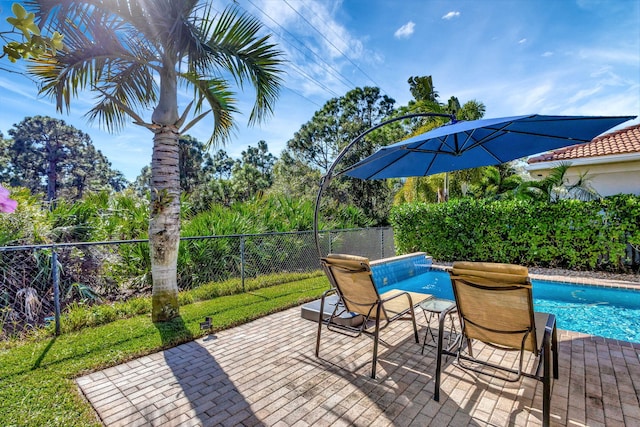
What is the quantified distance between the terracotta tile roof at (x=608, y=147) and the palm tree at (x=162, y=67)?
9360 millimetres

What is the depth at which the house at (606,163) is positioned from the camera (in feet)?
29.3

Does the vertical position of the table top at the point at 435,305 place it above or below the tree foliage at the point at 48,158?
below

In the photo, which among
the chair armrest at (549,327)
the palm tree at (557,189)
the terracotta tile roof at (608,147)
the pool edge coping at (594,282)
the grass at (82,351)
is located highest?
the terracotta tile roof at (608,147)

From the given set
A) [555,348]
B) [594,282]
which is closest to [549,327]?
[555,348]

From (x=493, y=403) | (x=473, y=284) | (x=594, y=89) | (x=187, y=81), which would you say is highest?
(x=594, y=89)

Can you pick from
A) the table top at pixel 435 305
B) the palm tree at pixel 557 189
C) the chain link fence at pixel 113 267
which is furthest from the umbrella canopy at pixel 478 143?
the palm tree at pixel 557 189

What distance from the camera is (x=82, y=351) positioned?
146 inches

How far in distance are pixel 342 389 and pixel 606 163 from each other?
1083 centimetres

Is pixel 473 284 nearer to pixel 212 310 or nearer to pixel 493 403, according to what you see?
pixel 493 403

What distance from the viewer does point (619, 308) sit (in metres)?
6.18

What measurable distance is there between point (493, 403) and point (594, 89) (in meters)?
11.6

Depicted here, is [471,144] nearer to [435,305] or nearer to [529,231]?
[435,305]

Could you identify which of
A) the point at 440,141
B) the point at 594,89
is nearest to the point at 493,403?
the point at 440,141

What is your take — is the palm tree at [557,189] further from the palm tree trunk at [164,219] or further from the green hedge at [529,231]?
the palm tree trunk at [164,219]
